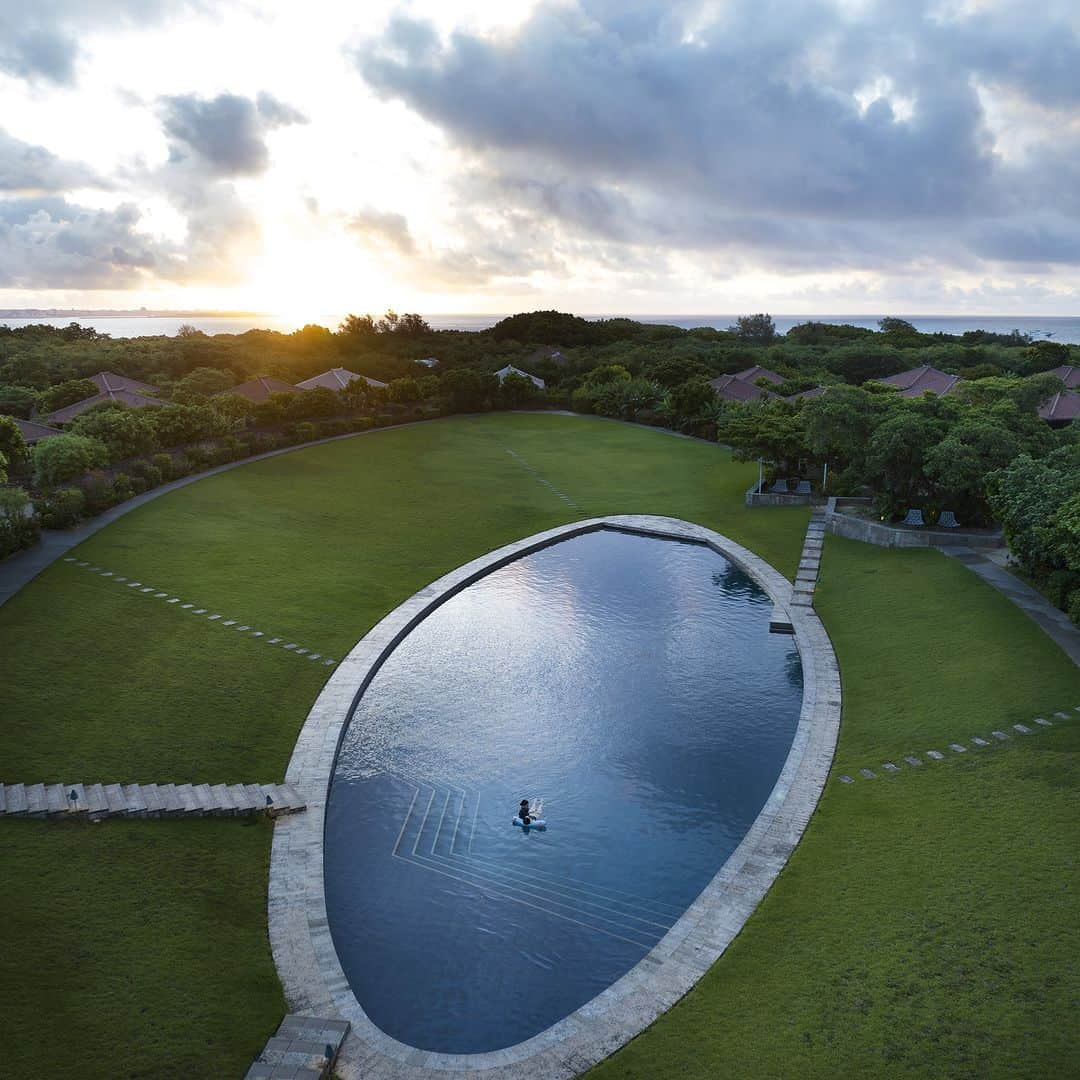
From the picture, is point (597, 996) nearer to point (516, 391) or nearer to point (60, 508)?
point (60, 508)

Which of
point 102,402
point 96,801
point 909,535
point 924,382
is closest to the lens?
point 96,801

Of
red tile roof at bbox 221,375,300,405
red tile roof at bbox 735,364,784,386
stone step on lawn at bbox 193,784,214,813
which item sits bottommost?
stone step on lawn at bbox 193,784,214,813

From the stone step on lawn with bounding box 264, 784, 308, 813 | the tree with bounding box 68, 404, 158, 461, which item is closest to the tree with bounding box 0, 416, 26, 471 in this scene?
the tree with bounding box 68, 404, 158, 461

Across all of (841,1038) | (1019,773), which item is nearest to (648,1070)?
(841,1038)

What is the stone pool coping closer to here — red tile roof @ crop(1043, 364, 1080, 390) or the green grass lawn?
the green grass lawn

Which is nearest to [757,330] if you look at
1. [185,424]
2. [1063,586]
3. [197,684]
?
[185,424]

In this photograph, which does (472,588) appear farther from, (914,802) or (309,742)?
(914,802)
